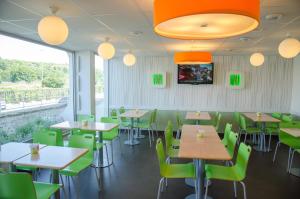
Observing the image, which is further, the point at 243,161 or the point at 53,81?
the point at 53,81

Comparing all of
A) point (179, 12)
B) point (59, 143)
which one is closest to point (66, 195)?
point (59, 143)

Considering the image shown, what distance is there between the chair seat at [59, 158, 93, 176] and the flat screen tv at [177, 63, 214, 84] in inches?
170

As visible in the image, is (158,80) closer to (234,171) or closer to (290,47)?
(290,47)

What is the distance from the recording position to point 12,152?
243 cm

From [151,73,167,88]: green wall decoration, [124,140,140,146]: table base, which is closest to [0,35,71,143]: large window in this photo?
[124,140,140,146]: table base

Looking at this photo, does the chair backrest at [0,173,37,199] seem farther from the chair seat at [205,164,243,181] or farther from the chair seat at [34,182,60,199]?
the chair seat at [205,164,243,181]

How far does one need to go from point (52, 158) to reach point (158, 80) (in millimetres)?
4765

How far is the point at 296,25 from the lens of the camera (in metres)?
3.14

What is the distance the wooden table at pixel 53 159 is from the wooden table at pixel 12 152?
0.31ft

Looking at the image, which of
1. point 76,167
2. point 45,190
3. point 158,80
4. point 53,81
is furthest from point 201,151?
point 158,80

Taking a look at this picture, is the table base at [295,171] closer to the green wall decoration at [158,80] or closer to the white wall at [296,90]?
the white wall at [296,90]

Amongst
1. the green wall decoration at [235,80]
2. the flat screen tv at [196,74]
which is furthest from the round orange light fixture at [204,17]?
the green wall decoration at [235,80]

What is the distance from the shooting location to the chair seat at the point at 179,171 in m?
2.46

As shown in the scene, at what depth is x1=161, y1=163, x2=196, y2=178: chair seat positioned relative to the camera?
2.46 m
